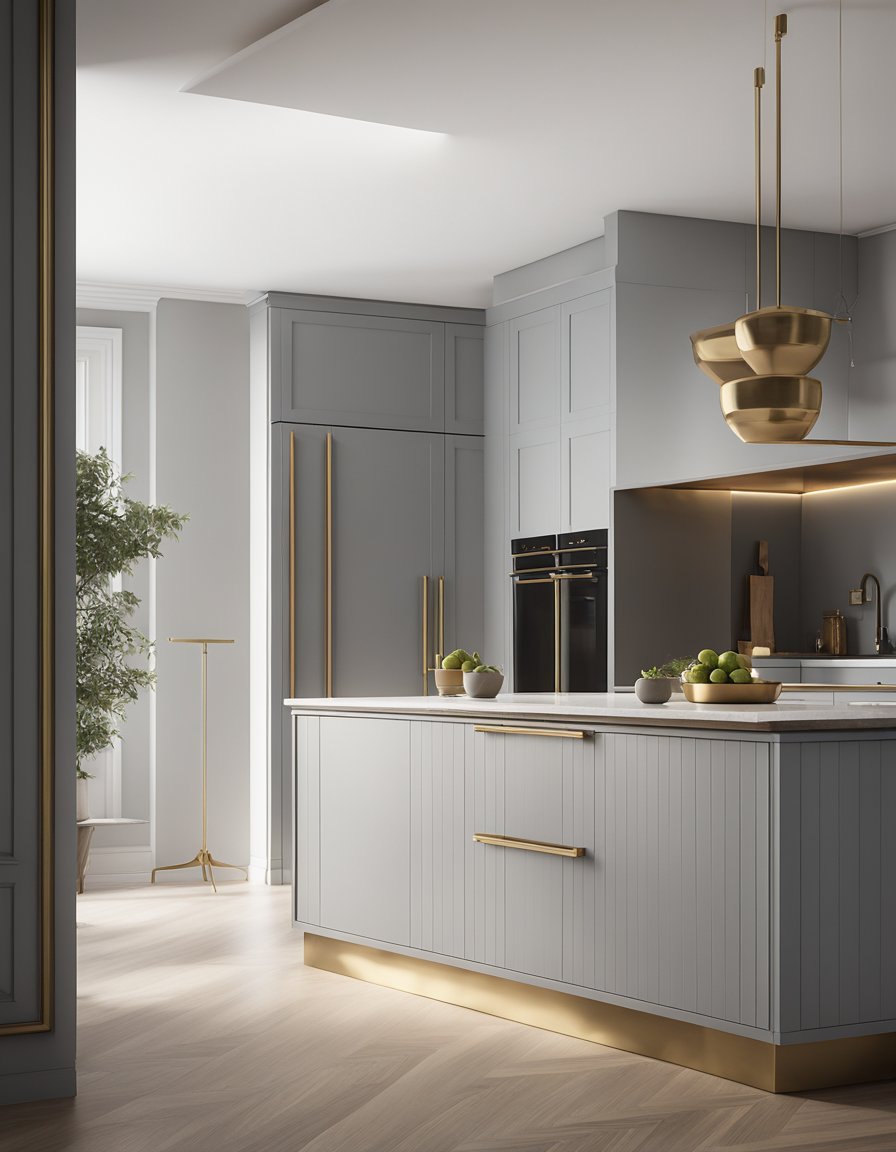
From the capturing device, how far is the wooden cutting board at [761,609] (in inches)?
268

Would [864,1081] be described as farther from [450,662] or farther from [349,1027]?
[450,662]

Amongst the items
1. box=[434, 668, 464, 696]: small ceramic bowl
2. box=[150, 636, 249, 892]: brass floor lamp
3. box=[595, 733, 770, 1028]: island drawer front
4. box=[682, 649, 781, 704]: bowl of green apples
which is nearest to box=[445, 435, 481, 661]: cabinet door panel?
box=[150, 636, 249, 892]: brass floor lamp

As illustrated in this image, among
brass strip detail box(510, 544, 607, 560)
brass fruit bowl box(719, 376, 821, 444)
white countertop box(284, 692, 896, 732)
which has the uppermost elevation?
brass fruit bowl box(719, 376, 821, 444)

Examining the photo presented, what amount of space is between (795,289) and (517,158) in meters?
1.68

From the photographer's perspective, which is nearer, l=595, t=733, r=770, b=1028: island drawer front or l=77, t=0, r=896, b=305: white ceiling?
l=595, t=733, r=770, b=1028: island drawer front

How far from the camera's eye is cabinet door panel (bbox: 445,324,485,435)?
7.78 meters

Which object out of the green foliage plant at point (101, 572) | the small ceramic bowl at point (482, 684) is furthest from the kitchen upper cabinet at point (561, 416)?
the small ceramic bowl at point (482, 684)

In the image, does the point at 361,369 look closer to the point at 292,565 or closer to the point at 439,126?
the point at 292,565

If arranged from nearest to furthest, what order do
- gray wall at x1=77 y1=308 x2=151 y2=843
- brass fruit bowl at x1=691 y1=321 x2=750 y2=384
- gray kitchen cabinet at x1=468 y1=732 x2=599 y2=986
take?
brass fruit bowl at x1=691 y1=321 x2=750 y2=384
gray kitchen cabinet at x1=468 y1=732 x2=599 y2=986
gray wall at x1=77 y1=308 x2=151 y2=843

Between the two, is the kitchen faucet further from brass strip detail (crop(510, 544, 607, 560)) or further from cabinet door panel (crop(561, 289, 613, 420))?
cabinet door panel (crop(561, 289, 613, 420))

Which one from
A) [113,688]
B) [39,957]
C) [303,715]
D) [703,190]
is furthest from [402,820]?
[703,190]

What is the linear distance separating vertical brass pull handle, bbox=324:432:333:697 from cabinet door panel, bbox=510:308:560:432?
935 mm

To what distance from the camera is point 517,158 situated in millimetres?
5473

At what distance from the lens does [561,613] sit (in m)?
6.91
